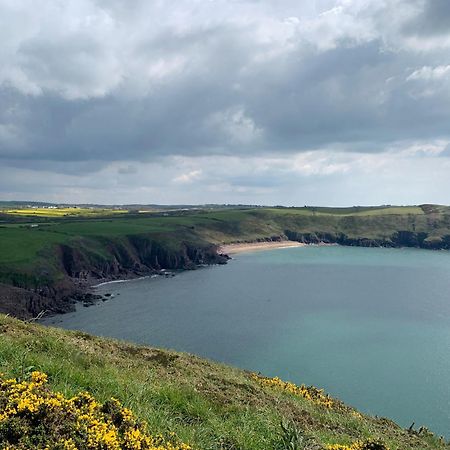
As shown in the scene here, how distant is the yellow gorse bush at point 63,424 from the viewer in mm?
8312

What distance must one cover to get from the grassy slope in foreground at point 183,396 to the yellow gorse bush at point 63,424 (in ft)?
3.67

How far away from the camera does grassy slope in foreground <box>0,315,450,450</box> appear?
1244 centimetres

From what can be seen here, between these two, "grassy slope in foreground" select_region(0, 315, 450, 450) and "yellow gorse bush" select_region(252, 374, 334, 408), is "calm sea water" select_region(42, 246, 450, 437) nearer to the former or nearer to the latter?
"yellow gorse bush" select_region(252, 374, 334, 408)

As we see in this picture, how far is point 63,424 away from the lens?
891 cm

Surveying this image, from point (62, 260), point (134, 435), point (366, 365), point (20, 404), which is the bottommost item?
point (366, 365)

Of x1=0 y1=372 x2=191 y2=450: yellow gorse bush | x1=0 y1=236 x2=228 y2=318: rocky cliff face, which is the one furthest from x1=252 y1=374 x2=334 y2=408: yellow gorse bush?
x1=0 y1=236 x2=228 y2=318: rocky cliff face

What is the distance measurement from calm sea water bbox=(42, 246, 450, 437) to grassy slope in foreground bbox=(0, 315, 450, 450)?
3210cm

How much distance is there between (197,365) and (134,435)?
14.4m

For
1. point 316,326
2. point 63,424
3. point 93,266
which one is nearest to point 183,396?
point 63,424

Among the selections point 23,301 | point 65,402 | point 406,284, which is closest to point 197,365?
point 65,402

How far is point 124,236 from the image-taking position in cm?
15475

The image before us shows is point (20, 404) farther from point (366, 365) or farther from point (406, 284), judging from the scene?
point (406, 284)

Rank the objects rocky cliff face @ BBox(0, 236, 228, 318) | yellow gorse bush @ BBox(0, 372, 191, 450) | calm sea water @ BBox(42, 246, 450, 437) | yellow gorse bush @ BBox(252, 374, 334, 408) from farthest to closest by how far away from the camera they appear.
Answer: rocky cliff face @ BBox(0, 236, 228, 318), calm sea water @ BBox(42, 246, 450, 437), yellow gorse bush @ BBox(252, 374, 334, 408), yellow gorse bush @ BBox(0, 372, 191, 450)

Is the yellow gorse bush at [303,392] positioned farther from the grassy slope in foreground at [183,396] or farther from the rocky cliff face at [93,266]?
the rocky cliff face at [93,266]
